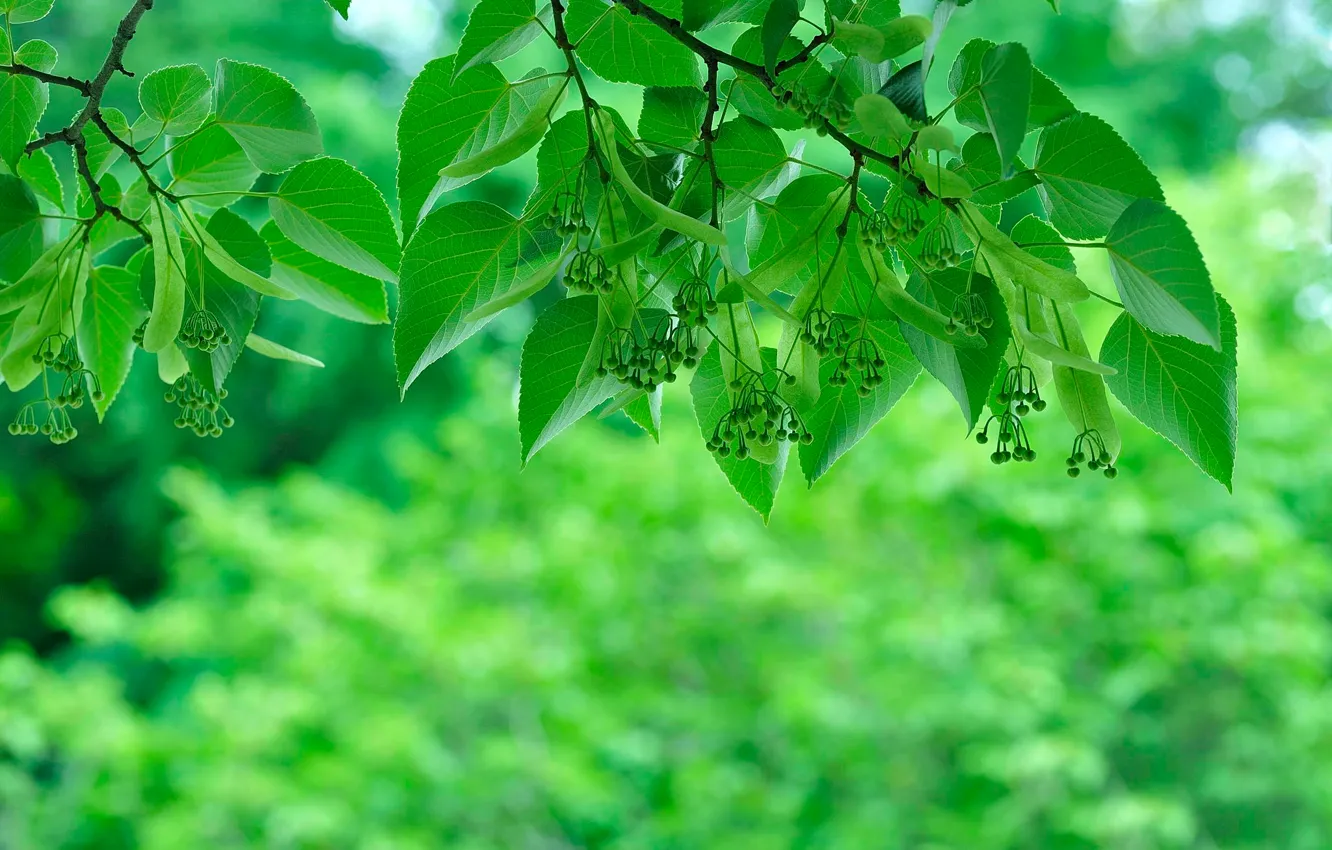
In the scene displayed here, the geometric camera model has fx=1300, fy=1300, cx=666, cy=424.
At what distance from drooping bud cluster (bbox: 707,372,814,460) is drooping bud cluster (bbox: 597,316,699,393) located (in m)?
0.03

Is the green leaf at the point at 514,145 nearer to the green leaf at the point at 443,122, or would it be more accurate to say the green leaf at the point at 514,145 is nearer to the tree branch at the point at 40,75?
the green leaf at the point at 443,122

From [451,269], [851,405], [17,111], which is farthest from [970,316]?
[17,111]

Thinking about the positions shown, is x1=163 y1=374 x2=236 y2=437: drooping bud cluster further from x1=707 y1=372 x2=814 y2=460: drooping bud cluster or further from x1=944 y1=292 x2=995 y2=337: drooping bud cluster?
x1=944 y1=292 x2=995 y2=337: drooping bud cluster

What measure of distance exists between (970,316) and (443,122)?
269mm

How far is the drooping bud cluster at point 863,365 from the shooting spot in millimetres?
550

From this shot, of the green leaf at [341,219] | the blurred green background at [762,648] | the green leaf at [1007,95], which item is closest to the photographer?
the green leaf at [1007,95]

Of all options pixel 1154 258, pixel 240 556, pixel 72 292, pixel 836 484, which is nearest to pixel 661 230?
pixel 1154 258

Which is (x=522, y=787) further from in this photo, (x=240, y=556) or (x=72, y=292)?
(x=72, y=292)

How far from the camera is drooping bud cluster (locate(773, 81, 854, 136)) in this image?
52cm

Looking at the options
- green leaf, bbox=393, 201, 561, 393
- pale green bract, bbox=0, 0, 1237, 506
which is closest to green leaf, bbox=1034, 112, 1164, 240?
pale green bract, bbox=0, 0, 1237, 506

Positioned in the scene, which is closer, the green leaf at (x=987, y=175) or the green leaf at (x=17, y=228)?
the green leaf at (x=987, y=175)

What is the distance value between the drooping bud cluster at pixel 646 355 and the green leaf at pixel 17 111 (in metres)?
0.29

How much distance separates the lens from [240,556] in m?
4.75

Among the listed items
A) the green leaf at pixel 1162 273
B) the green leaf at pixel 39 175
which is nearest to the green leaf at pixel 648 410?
the green leaf at pixel 1162 273
